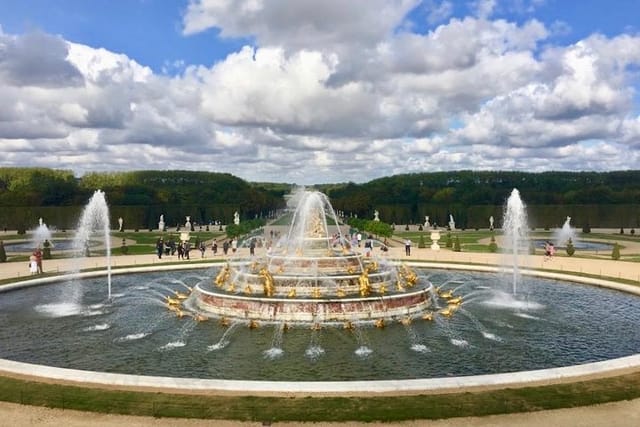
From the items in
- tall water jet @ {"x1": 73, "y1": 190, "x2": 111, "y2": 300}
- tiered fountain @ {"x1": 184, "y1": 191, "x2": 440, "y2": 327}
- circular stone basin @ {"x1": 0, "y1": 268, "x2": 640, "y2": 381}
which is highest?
tall water jet @ {"x1": 73, "y1": 190, "x2": 111, "y2": 300}

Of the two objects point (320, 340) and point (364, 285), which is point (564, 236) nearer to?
point (364, 285)

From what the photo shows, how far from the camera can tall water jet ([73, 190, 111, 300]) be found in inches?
1243

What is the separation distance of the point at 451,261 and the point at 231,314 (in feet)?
71.1

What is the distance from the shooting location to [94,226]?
83.4 meters

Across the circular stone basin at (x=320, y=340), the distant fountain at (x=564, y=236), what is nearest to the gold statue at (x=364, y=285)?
the circular stone basin at (x=320, y=340)

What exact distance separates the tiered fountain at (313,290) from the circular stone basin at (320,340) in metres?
0.90

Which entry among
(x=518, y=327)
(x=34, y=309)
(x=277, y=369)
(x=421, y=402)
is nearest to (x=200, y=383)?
(x=277, y=369)

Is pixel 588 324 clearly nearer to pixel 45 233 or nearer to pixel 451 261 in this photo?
pixel 451 261

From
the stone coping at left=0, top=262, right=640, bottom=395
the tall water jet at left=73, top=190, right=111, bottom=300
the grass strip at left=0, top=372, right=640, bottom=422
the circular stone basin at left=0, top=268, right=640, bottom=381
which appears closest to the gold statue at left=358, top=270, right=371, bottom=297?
the circular stone basin at left=0, top=268, right=640, bottom=381

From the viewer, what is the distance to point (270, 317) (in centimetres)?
2241

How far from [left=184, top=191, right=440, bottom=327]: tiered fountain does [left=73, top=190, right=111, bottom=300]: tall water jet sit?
735 centimetres

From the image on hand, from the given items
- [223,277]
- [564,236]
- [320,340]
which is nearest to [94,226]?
[564,236]

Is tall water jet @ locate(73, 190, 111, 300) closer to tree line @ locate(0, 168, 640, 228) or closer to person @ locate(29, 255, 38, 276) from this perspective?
person @ locate(29, 255, 38, 276)

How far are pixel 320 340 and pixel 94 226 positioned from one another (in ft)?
235
